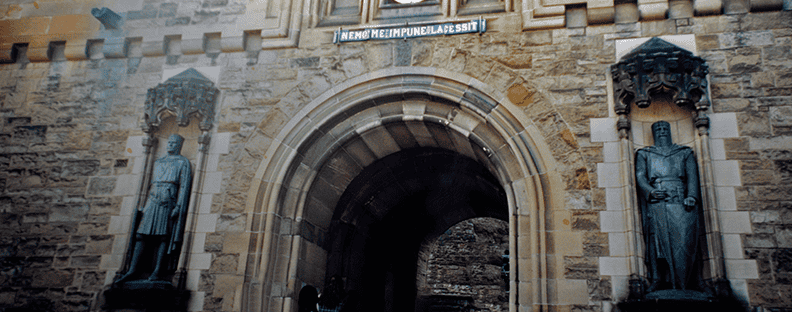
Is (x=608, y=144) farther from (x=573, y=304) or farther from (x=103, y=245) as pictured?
(x=103, y=245)

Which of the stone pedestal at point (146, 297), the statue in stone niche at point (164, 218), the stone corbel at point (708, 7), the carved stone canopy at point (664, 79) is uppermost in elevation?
the stone corbel at point (708, 7)

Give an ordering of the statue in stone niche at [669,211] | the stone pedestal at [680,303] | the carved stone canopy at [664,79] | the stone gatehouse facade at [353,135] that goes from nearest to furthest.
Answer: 1. the stone pedestal at [680,303]
2. the statue in stone niche at [669,211]
3. the stone gatehouse facade at [353,135]
4. the carved stone canopy at [664,79]

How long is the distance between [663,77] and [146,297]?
5.48m

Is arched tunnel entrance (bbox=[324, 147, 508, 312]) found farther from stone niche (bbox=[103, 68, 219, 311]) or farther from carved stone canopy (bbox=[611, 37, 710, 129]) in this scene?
carved stone canopy (bbox=[611, 37, 710, 129])

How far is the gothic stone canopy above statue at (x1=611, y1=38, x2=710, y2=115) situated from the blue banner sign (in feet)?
5.26

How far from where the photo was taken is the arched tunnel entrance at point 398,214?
756cm

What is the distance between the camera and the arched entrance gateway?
5.66 meters

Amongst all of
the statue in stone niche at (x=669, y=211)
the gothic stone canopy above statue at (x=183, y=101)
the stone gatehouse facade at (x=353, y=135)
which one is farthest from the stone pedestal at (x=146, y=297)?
the statue in stone niche at (x=669, y=211)

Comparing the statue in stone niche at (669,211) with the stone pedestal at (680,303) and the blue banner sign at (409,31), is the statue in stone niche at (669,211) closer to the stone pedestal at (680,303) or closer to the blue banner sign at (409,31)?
the stone pedestal at (680,303)

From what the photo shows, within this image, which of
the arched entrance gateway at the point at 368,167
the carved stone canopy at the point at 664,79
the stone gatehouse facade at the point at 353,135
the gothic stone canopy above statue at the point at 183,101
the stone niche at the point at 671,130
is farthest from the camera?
the gothic stone canopy above statue at the point at 183,101

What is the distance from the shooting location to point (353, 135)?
652 centimetres

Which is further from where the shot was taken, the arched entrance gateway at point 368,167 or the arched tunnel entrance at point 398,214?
the arched tunnel entrance at point 398,214

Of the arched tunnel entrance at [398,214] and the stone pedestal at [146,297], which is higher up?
the arched tunnel entrance at [398,214]

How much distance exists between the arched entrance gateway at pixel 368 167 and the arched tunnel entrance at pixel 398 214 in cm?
3
